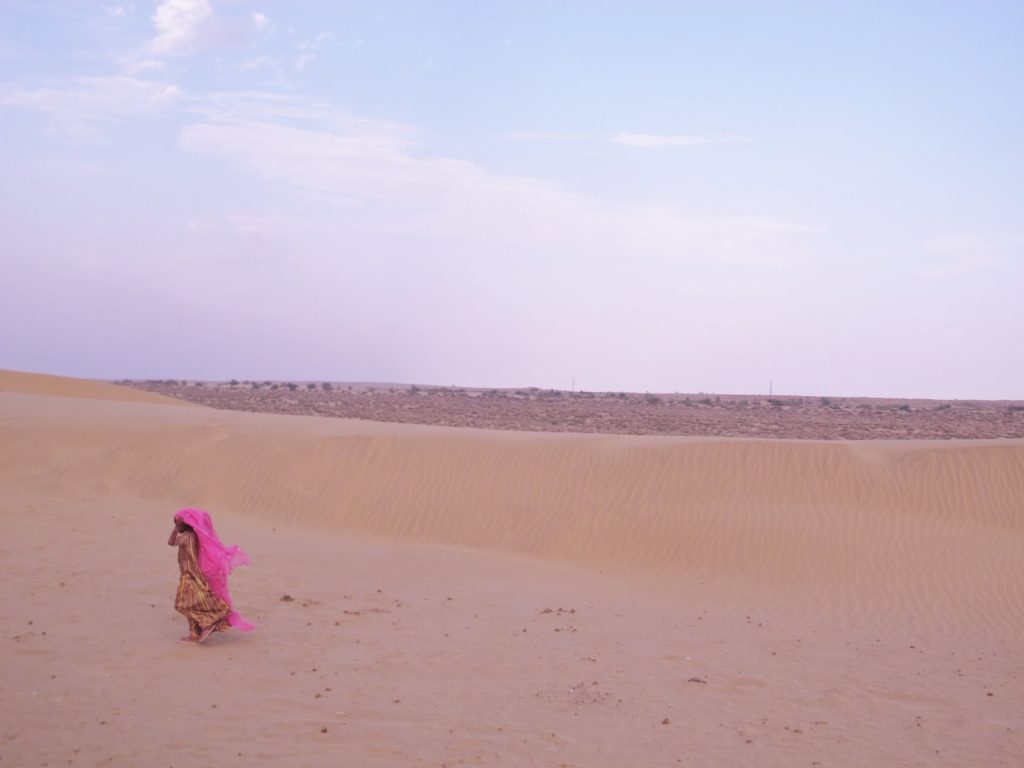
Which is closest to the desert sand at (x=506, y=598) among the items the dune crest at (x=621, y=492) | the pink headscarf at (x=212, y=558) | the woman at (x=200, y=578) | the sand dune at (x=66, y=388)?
the dune crest at (x=621, y=492)

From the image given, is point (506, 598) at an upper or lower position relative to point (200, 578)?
lower

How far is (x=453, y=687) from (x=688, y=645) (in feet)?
8.89

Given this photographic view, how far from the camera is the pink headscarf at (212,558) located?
802 cm

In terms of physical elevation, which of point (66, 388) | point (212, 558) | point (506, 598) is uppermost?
point (66, 388)

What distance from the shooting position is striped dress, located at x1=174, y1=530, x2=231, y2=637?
314 inches

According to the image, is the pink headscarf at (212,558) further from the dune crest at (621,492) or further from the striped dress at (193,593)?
the dune crest at (621,492)

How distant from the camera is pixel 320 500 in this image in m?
16.5

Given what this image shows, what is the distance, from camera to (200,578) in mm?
8078

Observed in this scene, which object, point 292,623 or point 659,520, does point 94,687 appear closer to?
point 292,623

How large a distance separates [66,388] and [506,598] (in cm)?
3566

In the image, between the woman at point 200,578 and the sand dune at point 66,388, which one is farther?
the sand dune at point 66,388

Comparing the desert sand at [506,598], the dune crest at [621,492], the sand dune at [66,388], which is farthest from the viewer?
the sand dune at [66,388]

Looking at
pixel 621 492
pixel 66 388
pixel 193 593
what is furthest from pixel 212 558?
pixel 66 388

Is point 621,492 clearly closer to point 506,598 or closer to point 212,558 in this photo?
point 506,598
